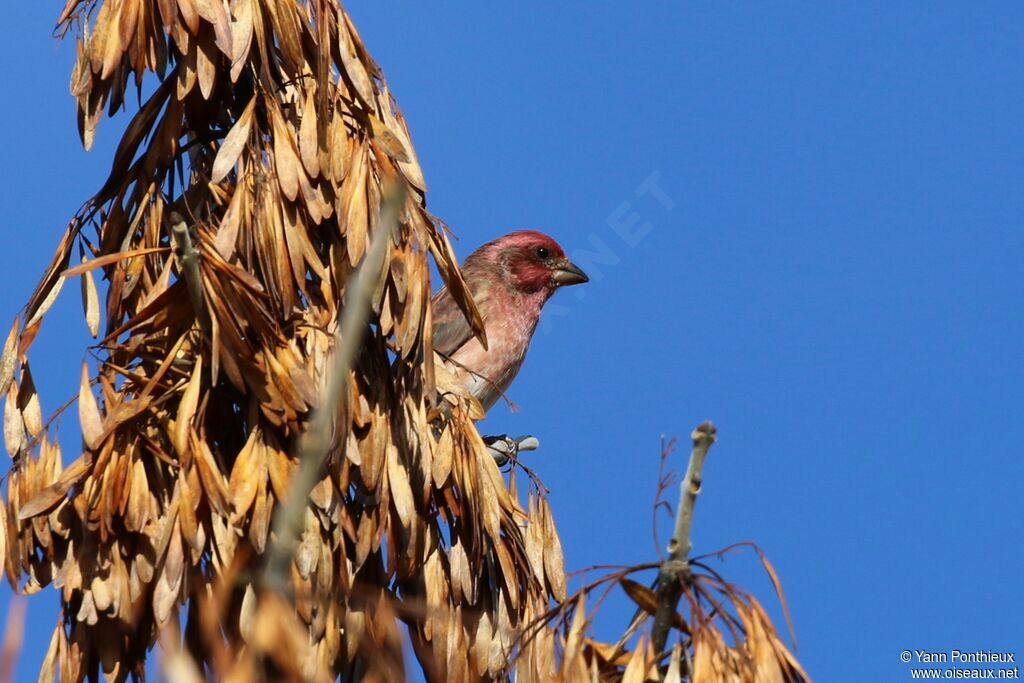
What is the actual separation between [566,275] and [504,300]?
59 cm

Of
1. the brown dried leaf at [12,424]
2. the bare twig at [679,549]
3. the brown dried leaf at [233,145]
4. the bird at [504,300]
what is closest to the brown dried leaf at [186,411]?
the brown dried leaf at [233,145]

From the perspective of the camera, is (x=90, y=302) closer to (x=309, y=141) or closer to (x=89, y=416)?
(x=89, y=416)

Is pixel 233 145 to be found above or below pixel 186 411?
above

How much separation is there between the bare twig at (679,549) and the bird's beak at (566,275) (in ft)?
22.6

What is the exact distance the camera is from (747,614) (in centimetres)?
341

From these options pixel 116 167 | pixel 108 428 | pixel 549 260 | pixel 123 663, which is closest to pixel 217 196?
pixel 116 167

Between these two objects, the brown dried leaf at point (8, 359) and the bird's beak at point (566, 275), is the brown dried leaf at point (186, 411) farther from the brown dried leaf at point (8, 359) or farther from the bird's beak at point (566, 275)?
the bird's beak at point (566, 275)

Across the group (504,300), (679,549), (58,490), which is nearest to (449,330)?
(504,300)

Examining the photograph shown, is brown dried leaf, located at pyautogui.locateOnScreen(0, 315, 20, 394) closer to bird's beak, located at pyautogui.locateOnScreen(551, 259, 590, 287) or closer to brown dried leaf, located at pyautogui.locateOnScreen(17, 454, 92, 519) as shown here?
brown dried leaf, located at pyautogui.locateOnScreen(17, 454, 92, 519)

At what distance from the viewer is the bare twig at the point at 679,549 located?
119 inches

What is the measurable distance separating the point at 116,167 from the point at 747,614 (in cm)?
251

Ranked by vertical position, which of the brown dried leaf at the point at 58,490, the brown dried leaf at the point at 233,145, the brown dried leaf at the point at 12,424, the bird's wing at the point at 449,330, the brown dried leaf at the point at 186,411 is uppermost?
the bird's wing at the point at 449,330

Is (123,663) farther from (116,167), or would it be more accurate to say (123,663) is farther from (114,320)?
(116,167)

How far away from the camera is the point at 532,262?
10.2 m
